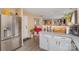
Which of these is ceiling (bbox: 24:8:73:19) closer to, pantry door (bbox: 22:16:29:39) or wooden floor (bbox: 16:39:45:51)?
pantry door (bbox: 22:16:29:39)

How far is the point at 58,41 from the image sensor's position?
219 cm

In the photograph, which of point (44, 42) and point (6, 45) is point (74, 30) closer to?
point (44, 42)

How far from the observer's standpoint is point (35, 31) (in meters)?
2.26

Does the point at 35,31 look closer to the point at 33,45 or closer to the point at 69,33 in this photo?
the point at 33,45

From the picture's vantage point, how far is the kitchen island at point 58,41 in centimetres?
213

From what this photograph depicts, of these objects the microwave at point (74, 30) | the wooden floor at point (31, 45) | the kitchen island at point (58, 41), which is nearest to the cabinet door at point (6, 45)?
the wooden floor at point (31, 45)

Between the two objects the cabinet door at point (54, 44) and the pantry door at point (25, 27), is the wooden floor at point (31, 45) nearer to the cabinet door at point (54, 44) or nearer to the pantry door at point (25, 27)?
the pantry door at point (25, 27)

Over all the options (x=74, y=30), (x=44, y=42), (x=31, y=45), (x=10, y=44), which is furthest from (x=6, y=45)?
(x=74, y=30)

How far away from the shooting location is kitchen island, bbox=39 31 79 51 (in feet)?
6.98

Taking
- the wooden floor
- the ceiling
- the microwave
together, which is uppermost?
the ceiling

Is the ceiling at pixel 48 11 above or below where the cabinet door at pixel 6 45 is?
above

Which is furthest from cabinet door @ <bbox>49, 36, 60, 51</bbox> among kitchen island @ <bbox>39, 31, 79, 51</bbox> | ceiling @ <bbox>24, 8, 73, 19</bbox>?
ceiling @ <bbox>24, 8, 73, 19</bbox>
